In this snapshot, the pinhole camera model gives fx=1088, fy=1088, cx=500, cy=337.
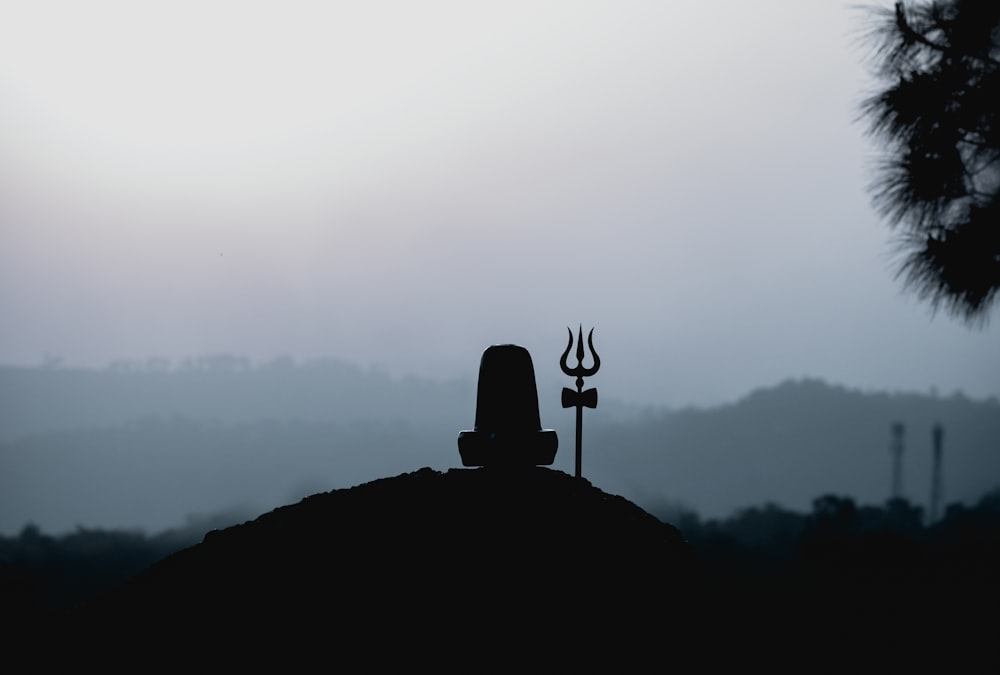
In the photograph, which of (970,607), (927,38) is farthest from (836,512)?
(927,38)

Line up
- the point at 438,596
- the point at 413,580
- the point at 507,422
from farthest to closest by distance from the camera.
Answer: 1. the point at 507,422
2. the point at 413,580
3. the point at 438,596

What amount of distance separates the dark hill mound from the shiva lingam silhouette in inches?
6.5

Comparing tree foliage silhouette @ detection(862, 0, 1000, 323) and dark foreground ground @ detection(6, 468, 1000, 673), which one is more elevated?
tree foliage silhouette @ detection(862, 0, 1000, 323)

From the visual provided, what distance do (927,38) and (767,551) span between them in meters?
18.2

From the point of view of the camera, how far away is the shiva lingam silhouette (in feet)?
31.9

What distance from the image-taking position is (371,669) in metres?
6.96

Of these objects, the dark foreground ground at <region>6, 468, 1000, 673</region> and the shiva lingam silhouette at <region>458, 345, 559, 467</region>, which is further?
the shiva lingam silhouette at <region>458, 345, 559, 467</region>

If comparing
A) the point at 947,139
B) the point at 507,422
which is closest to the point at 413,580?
the point at 507,422

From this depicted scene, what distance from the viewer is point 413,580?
7973 millimetres

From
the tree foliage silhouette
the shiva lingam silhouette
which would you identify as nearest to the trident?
the shiva lingam silhouette

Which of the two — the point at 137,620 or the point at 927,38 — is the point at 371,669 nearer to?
the point at 137,620

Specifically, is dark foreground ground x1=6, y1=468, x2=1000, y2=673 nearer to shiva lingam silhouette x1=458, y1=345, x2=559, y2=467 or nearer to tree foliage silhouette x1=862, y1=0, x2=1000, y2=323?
shiva lingam silhouette x1=458, y1=345, x2=559, y2=467

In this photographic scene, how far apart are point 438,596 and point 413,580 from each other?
28 cm

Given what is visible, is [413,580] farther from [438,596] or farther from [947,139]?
[947,139]
